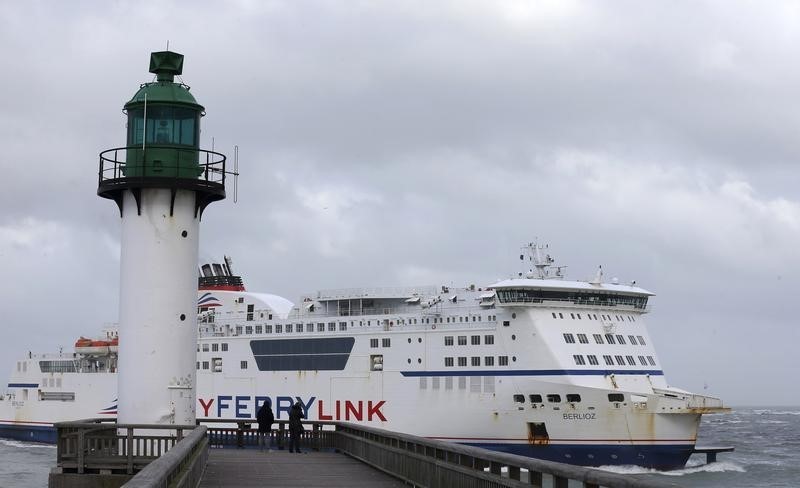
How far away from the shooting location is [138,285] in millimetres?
17219

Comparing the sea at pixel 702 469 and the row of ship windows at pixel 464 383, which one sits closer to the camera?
the sea at pixel 702 469

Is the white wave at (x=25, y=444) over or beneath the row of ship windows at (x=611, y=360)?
beneath

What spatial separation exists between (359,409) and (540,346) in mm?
8144

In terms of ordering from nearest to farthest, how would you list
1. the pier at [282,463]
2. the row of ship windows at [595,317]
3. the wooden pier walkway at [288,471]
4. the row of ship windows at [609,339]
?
the pier at [282,463], the wooden pier walkway at [288,471], the row of ship windows at [609,339], the row of ship windows at [595,317]

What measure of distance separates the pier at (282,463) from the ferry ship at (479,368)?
17.2 metres

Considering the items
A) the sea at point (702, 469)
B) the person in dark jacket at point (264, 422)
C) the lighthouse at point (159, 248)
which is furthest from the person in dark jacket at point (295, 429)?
the sea at point (702, 469)

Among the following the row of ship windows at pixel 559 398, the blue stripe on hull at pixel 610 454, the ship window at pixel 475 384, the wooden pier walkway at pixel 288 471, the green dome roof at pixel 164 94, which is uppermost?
the green dome roof at pixel 164 94

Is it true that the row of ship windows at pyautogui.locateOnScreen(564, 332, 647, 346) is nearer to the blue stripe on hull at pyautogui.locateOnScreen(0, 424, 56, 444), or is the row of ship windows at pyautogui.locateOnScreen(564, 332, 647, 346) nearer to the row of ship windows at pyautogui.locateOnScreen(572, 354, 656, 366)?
the row of ship windows at pyautogui.locateOnScreen(572, 354, 656, 366)

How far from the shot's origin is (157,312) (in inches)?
677

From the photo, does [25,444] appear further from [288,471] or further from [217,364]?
[288,471]

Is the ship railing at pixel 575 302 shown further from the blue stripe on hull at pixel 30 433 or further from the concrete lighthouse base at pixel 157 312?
the blue stripe on hull at pixel 30 433

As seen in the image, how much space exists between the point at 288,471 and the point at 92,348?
1599 inches


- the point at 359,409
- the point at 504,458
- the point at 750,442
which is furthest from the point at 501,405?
the point at 750,442

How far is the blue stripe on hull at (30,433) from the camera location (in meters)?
54.6
